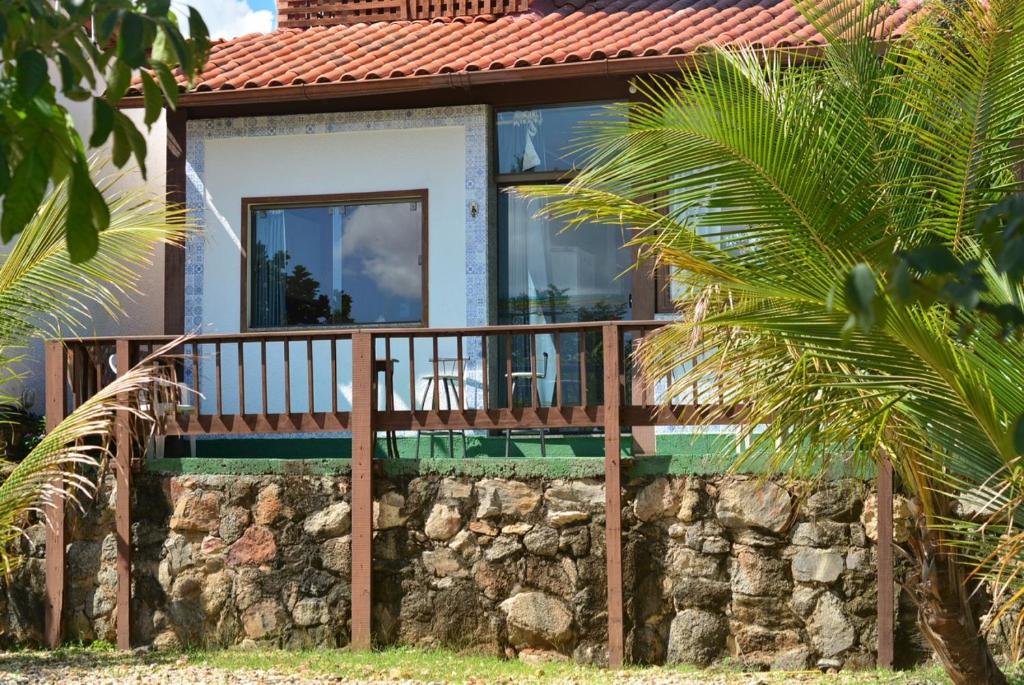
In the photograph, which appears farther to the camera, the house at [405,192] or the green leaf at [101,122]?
the house at [405,192]

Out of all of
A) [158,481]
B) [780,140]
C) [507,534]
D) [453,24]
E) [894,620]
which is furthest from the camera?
[453,24]

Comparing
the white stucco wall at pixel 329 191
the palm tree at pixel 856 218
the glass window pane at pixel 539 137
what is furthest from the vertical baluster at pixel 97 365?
the palm tree at pixel 856 218

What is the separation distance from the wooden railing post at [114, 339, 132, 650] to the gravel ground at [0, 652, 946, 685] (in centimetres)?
50

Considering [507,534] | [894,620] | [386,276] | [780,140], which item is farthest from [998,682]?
[386,276]

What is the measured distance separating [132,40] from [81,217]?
0.36 meters

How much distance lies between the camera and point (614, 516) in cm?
829

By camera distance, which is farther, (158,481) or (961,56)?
(158,481)

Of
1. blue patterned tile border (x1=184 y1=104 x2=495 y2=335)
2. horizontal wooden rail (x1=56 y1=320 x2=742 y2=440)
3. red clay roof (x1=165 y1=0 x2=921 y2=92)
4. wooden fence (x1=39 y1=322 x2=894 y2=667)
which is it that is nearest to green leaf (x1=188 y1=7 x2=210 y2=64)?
horizontal wooden rail (x1=56 y1=320 x2=742 y2=440)

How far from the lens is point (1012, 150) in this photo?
5.30m

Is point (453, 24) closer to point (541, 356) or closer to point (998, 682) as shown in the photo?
point (541, 356)

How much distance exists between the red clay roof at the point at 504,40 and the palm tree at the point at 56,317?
8.26 ft

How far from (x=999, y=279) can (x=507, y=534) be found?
4.56 meters

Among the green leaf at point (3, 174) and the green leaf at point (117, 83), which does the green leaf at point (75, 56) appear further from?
the green leaf at point (3, 174)

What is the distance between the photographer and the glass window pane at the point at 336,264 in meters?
11.1
